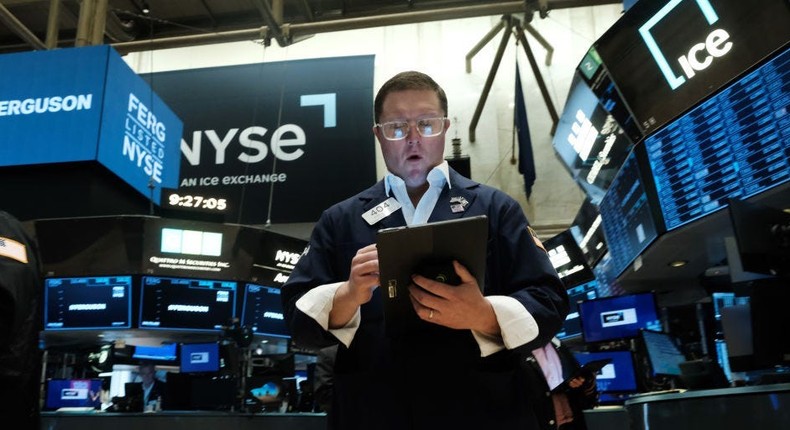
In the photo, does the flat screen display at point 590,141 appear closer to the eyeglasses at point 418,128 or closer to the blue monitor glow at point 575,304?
the blue monitor glow at point 575,304

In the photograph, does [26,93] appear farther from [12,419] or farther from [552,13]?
[552,13]

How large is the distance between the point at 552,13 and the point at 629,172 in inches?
277

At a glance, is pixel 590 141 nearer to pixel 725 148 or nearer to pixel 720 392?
pixel 725 148

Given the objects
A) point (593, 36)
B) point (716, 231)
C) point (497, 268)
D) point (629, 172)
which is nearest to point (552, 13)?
point (593, 36)

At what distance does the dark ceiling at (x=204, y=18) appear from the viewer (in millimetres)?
9766

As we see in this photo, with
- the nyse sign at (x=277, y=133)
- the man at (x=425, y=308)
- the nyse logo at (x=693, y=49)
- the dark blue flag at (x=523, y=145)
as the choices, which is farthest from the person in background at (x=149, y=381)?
the man at (x=425, y=308)

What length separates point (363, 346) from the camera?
1.47 meters

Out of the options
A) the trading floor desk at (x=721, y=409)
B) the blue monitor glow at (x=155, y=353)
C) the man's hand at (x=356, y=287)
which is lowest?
the trading floor desk at (x=721, y=409)

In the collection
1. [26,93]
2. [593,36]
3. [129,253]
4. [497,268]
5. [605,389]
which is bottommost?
[605,389]

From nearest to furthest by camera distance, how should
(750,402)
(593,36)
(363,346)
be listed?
(363,346)
(750,402)
(593,36)

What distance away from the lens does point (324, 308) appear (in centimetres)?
142

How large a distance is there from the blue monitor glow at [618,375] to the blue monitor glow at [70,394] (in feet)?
15.9

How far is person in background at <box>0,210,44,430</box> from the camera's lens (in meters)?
1.65

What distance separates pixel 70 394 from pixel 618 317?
17.9ft
